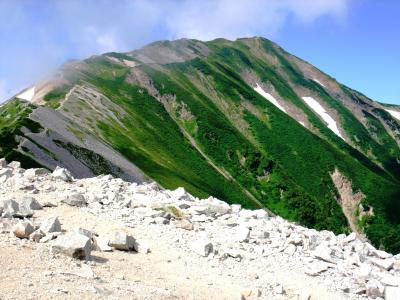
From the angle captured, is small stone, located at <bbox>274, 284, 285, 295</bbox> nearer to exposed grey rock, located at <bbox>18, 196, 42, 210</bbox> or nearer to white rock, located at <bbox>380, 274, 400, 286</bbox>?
white rock, located at <bbox>380, 274, 400, 286</bbox>

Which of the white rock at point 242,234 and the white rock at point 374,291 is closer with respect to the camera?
the white rock at point 374,291

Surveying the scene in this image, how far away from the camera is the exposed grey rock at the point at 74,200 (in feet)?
89.5

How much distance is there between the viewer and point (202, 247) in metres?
24.4

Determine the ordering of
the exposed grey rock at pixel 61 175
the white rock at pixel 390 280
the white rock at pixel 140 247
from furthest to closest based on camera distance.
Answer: the exposed grey rock at pixel 61 175, the white rock at pixel 390 280, the white rock at pixel 140 247

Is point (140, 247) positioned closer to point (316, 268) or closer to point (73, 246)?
point (73, 246)

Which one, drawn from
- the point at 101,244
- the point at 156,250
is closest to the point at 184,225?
the point at 156,250

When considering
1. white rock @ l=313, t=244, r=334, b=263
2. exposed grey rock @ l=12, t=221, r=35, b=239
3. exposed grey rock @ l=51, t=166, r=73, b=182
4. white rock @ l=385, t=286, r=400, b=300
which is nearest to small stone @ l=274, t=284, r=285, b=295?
white rock @ l=313, t=244, r=334, b=263

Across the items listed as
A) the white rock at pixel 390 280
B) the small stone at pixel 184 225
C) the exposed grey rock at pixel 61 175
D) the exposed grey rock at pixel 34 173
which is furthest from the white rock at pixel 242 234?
the exposed grey rock at pixel 34 173

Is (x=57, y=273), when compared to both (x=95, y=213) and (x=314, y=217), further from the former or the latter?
(x=314, y=217)

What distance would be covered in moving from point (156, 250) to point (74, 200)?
22.6 ft

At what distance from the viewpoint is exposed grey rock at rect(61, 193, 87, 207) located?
27266mm

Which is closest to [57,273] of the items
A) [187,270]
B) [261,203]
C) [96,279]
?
[96,279]

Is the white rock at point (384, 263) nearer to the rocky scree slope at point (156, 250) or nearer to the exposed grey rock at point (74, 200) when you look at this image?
the rocky scree slope at point (156, 250)

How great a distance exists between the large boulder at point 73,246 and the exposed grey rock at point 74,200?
8141 millimetres
